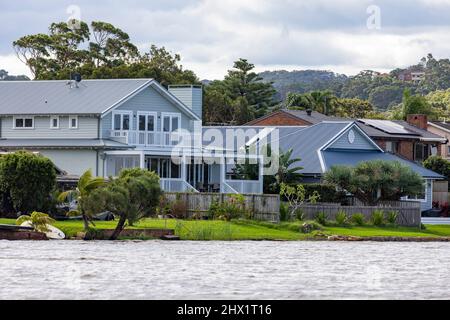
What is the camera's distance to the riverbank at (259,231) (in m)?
56.5

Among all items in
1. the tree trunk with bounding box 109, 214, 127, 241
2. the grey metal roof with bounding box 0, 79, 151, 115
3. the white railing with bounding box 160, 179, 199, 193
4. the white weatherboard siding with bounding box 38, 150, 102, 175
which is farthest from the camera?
the grey metal roof with bounding box 0, 79, 151, 115

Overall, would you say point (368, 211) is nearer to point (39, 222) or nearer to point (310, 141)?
point (310, 141)

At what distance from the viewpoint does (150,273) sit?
37906 millimetres

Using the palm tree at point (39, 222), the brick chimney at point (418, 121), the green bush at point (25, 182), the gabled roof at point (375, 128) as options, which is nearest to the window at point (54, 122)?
the green bush at point (25, 182)

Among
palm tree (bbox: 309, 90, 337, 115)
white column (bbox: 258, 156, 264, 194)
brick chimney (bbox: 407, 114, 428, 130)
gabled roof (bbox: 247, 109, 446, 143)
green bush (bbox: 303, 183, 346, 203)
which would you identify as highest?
palm tree (bbox: 309, 90, 337, 115)

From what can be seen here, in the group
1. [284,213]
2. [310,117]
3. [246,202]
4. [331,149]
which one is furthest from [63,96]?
[310,117]

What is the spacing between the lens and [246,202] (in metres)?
64.6

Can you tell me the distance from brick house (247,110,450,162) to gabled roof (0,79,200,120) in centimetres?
2067

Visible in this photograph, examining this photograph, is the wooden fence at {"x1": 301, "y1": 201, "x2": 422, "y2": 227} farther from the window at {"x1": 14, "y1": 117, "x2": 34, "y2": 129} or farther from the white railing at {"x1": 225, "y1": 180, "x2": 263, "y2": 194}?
the window at {"x1": 14, "y1": 117, "x2": 34, "y2": 129}

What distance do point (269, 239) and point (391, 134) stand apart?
43.7 meters

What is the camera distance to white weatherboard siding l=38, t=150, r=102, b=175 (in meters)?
75.2

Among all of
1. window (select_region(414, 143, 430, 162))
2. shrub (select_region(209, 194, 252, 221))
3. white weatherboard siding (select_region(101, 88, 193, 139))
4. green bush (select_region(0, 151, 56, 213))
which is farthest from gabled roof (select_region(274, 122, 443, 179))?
green bush (select_region(0, 151, 56, 213))

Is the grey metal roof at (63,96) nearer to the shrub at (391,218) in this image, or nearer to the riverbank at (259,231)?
the riverbank at (259,231)
